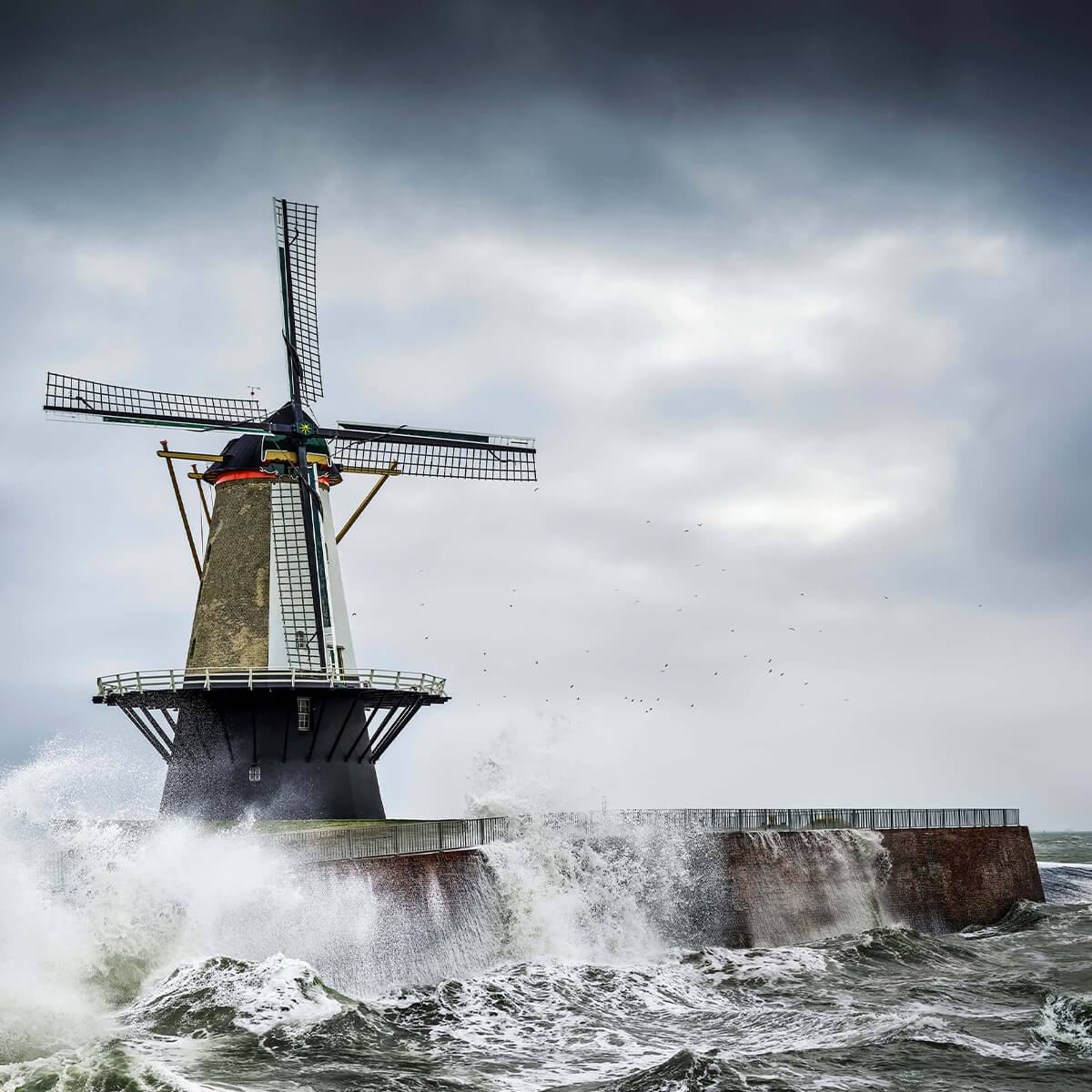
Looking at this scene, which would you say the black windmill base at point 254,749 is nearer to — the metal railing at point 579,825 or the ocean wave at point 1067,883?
the metal railing at point 579,825

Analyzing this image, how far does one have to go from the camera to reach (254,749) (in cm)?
3061

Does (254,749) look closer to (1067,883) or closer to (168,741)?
(168,741)

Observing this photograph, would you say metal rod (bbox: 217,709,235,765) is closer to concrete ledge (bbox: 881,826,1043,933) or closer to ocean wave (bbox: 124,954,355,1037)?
ocean wave (bbox: 124,954,355,1037)

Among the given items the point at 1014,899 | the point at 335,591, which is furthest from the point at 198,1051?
the point at 1014,899

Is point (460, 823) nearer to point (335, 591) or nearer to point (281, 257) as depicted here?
point (335, 591)

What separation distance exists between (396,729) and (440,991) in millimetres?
11937

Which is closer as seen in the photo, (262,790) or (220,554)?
(262,790)

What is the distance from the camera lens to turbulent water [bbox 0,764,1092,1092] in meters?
16.7

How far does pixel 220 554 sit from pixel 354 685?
5.29 metres

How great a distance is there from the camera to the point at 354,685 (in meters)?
31.1

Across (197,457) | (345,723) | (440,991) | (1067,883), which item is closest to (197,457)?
(197,457)

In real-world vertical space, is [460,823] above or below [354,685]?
below

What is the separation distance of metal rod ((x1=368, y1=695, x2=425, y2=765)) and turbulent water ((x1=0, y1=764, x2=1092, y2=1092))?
6.29 meters

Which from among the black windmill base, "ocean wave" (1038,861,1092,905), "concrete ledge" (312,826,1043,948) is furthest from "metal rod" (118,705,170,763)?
"ocean wave" (1038,861,1092,905)
